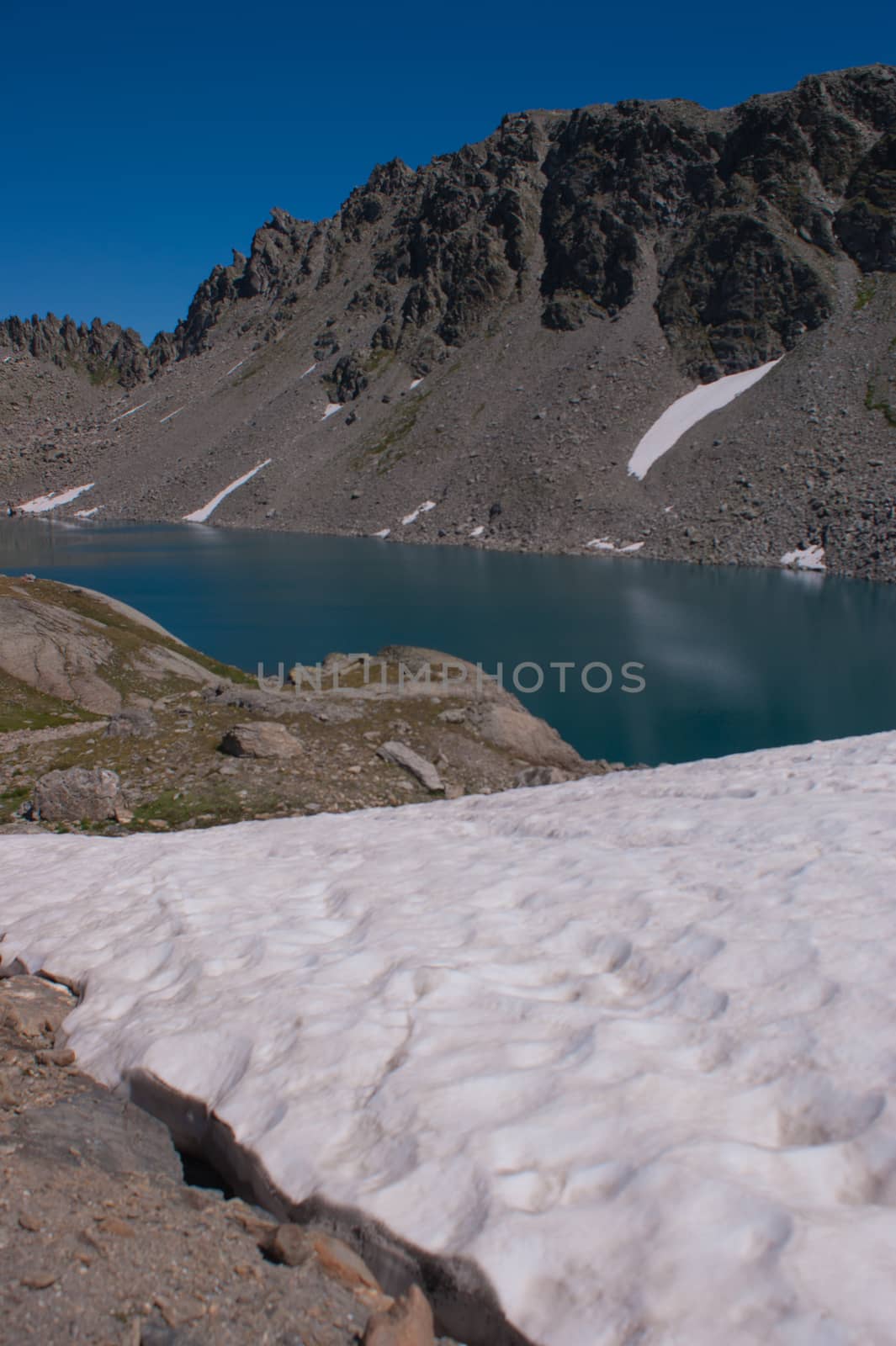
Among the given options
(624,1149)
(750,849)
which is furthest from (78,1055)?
(750,849)

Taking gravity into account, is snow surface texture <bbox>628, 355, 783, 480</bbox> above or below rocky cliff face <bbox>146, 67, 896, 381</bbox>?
below

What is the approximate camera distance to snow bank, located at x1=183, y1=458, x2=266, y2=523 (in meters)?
142

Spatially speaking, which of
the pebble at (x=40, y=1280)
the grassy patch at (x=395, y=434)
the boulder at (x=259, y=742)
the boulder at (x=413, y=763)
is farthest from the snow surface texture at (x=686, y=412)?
the pebble at (x=40, y=1280)

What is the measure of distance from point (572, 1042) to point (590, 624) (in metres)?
55.3

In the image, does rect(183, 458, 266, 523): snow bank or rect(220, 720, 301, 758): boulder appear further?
rect(183, 458, 266, 523): snow bank

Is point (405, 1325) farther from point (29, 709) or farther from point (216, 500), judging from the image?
point (216, 500)

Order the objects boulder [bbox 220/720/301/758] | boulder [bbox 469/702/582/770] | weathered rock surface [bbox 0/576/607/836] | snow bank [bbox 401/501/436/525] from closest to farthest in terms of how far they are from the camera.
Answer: weathered rock surface [bbox 0/576/607/836]
boulder [bbox 220/720/301/758]
boulder [bbox 469/702/582/770]
snow bank [bbox 401/501/436/525]

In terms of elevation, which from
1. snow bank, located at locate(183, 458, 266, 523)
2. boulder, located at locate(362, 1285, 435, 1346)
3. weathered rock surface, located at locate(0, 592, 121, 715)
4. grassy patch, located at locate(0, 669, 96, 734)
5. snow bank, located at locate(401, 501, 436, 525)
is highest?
snow bank, located at locate(183, 458, 266, 523)

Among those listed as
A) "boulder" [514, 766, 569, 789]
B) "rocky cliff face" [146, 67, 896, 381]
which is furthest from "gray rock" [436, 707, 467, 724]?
"rocky cliff face" [146, 67, 896, 381]

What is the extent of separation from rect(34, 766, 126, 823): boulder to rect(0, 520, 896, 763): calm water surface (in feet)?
73.4

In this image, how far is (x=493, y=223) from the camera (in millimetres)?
149375

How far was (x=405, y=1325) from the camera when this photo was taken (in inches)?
129

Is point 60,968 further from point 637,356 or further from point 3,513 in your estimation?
point 3,513

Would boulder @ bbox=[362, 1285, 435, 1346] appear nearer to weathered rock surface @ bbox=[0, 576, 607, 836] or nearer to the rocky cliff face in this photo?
weathered rock surface @ bbox=[0, 576, 607, 836]
